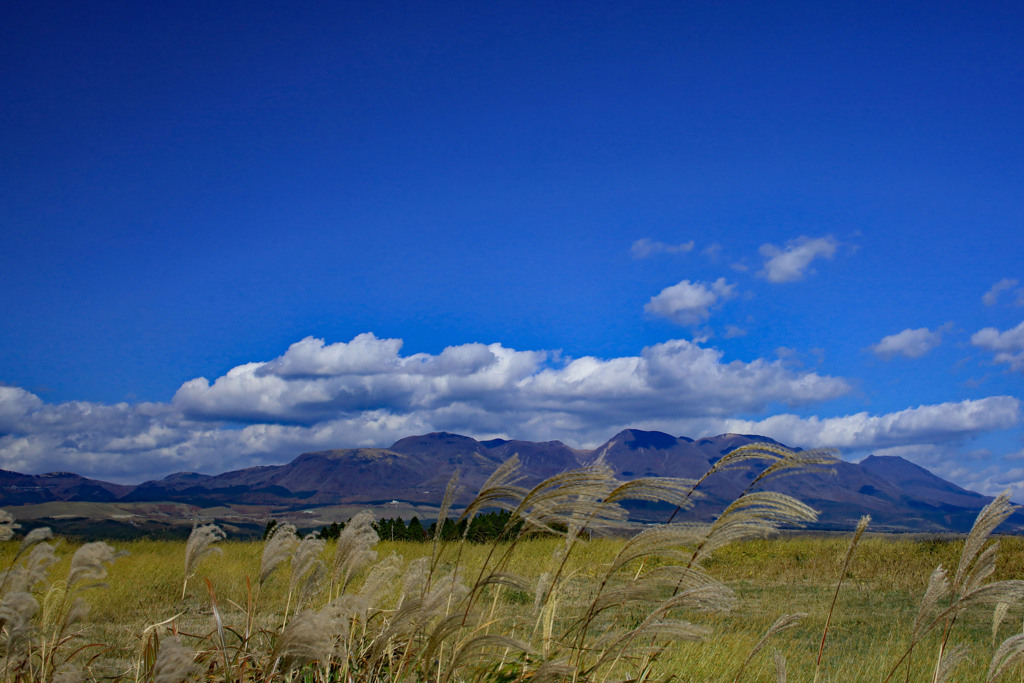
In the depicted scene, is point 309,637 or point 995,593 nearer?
point 309,637

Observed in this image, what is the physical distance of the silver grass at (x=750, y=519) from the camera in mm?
2389

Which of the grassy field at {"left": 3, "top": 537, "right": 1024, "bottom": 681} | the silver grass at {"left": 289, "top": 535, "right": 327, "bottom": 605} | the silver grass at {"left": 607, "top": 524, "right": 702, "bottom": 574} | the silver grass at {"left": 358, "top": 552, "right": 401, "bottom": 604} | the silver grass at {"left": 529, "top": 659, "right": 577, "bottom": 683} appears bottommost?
the grassy field at {"left": 3, "top": 537, "right": 1024, "bottom": 681}

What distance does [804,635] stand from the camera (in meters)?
7.84

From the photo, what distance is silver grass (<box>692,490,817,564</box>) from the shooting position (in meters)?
2.39

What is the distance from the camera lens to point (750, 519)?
2.54m

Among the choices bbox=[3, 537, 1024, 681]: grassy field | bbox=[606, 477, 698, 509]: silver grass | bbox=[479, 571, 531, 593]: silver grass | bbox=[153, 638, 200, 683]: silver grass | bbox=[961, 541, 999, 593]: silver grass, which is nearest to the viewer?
bbox=[153, 638, 200, 683]: silver grass

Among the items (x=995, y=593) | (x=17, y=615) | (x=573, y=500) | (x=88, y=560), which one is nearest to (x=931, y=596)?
(x=995, y=593)

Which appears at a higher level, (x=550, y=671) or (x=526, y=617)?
(x=550, y=671)

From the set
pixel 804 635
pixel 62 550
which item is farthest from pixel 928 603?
pixel 62 550

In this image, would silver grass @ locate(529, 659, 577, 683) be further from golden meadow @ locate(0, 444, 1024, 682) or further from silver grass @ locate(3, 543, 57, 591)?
silver grass @ locate(3, 543, 57, 591)

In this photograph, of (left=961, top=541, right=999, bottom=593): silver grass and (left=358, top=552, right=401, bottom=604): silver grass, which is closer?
(left=961, top=541, right=999, bottom=593): silver grass

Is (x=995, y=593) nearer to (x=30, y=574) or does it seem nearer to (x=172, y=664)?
(x=172, y=664)

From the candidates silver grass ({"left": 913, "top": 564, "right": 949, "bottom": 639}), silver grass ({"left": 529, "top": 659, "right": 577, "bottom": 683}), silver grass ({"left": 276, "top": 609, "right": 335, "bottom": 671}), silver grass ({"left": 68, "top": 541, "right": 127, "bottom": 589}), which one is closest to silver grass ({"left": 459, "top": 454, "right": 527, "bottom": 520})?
silver grass ({"left": 529, "top": 659, "right": 577, "bottom": 683})

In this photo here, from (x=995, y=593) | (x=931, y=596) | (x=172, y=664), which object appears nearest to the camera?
(x=172, y=664)
